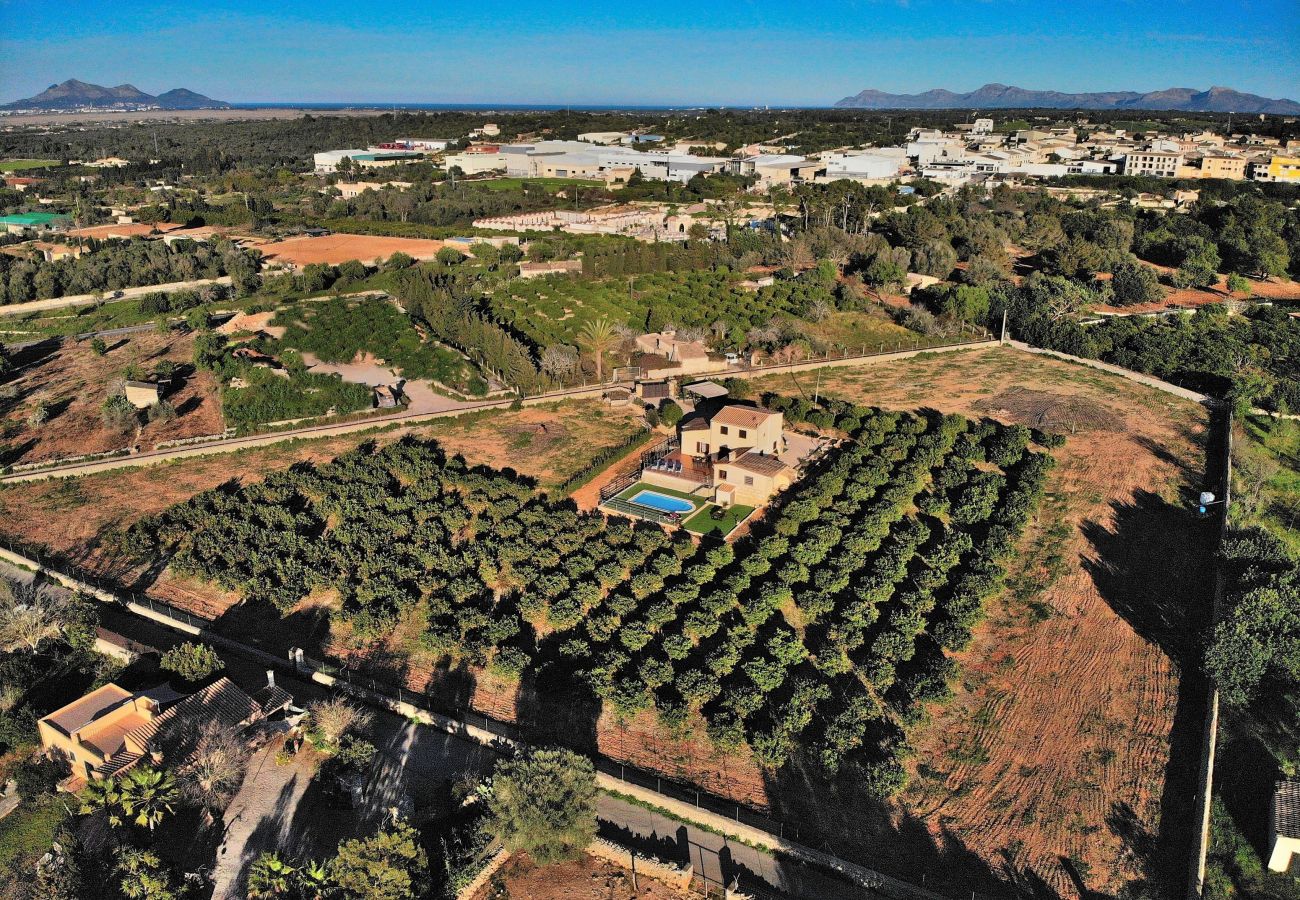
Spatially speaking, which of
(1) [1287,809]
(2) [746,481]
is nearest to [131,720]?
(2) [746,481]

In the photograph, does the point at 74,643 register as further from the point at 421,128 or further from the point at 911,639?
the point at 421,128

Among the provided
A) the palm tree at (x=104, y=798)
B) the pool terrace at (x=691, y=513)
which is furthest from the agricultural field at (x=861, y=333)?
the palm tree at (x=104, y=798)

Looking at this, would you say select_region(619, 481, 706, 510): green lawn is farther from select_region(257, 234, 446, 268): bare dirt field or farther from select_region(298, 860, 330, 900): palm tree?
select_region(257, 234, 446, 268): bare dirt field

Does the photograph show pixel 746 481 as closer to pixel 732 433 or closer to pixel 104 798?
pixel 732 433

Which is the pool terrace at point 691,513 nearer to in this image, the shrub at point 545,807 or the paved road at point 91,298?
the shrub at point 545,807

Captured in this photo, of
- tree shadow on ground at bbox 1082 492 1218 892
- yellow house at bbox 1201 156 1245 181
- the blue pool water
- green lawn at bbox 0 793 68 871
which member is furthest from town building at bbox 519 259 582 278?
yellow house at bbox 1201 156 1245 181

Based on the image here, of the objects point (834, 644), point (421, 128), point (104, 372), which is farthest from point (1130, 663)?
point (421, 128)
